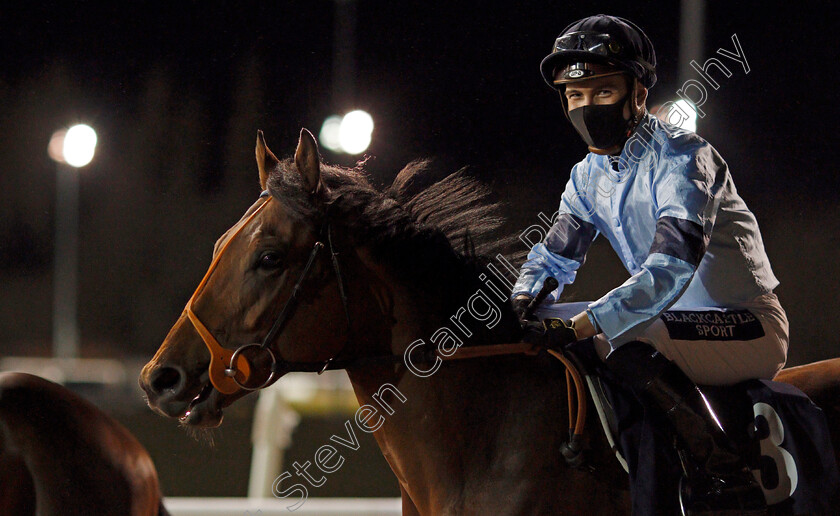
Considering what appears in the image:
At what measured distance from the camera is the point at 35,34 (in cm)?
777

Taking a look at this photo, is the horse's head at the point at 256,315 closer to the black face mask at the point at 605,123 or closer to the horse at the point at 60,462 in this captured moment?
the black face mask at the point at 605,123

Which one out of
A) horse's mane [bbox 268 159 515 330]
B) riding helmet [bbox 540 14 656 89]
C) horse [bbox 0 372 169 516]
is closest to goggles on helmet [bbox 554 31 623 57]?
riding helmet [bbox 540 14 656 89]

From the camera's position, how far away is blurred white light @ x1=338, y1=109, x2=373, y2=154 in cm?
657

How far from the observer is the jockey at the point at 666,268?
1.85 m

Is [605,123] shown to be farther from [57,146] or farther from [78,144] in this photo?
[57,146]

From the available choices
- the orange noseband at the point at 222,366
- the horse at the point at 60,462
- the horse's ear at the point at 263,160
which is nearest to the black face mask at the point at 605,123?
the horse's ear at the point at 263,160

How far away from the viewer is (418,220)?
7.10 feet

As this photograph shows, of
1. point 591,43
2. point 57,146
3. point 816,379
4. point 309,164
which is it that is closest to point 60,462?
point 309,164

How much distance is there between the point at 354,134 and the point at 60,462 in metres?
4.39

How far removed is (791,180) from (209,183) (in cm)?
621

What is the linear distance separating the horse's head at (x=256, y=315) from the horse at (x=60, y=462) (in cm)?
109

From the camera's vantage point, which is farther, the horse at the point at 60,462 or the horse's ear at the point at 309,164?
the horse at the point at 60,462

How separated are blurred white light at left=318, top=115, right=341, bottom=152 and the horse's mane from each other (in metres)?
5.14

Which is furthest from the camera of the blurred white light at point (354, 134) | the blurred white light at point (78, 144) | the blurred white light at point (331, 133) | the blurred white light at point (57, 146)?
the blurred white light at point (57, 146)
